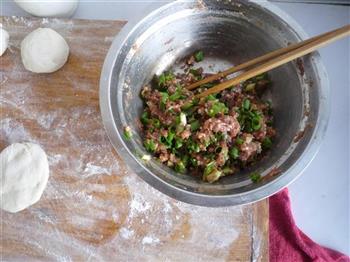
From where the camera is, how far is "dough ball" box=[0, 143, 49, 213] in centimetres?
136

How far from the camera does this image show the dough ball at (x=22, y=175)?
1.36m

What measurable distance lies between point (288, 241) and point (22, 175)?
2.88 ft

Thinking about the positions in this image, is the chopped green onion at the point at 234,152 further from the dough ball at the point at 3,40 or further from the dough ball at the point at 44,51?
the dough ball at the point at 3,40

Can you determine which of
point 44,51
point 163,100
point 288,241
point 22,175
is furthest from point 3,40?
point 288,241

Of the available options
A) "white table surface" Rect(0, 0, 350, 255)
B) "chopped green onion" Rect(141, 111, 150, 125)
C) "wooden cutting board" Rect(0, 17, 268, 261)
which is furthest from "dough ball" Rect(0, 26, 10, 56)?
"chopped green onion" Rect(141, 111, 150, 125)

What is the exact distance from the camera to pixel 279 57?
3.92 ft

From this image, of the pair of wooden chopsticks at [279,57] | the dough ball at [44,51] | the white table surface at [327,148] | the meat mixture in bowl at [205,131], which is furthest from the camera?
the white table surface at [327,148]

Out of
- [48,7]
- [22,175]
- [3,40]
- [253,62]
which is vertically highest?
[253,62]

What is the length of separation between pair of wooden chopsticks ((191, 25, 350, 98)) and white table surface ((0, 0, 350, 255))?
14.2 inches

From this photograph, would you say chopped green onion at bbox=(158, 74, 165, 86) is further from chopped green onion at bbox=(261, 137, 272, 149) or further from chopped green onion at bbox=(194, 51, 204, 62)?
chopped green onion at bbox=(261, 137, 272, 149)

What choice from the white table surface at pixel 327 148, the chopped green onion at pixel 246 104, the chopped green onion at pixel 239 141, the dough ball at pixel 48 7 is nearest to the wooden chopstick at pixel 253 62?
the chopped green onion at pixel 246 104

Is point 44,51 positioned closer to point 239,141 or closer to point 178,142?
point 178,142

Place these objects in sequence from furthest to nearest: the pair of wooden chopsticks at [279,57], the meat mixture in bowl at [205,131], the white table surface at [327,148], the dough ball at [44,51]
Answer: the white table surface at [327,148]
the dough ball at [44,51]
the meat mixture in bowl at [205,131]
the pair of wooden chopsticks at [279,57]

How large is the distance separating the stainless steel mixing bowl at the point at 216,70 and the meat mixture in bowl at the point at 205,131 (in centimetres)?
3
